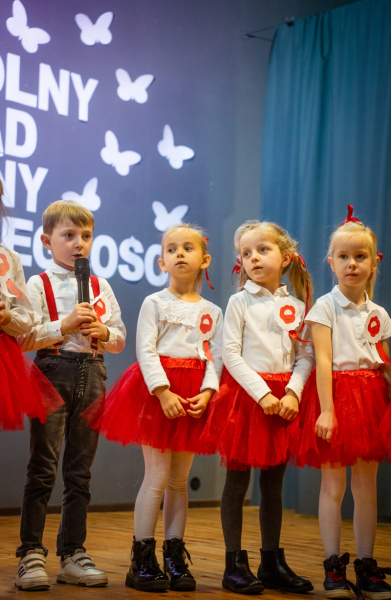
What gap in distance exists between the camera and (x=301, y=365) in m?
2.10

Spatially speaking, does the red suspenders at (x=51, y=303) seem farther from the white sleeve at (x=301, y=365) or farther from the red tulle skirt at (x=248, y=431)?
the white sleeve at (x=301, y=365)

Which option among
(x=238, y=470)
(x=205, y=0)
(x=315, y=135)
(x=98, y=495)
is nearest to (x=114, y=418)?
(x=238, y=470)

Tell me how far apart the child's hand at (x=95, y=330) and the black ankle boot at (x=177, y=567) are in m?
0.63

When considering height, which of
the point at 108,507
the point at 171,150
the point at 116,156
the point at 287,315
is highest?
the point at 171,150

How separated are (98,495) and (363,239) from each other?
227 centimetres

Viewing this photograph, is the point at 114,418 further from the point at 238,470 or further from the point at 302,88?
the point at 302,88

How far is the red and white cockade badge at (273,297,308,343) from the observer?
2.10m

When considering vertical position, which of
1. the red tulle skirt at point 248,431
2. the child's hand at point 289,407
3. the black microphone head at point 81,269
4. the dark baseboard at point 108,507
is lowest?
the dark baseboard at point 108,507

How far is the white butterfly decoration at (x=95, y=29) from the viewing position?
3.74 metres

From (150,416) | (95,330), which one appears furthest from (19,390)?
(150,416)

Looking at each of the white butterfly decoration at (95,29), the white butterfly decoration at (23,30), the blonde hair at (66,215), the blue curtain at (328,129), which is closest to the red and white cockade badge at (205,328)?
the blonde hair at (66,215)

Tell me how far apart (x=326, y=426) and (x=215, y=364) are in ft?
1.28

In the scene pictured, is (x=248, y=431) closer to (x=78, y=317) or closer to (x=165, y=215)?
(x=78, y=317)

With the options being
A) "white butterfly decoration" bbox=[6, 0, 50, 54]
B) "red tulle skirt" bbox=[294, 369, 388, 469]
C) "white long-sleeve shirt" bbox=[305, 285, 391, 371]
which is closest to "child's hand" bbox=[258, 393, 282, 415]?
"red tulle skirt" bbox=[294, 369, 388, 469]
